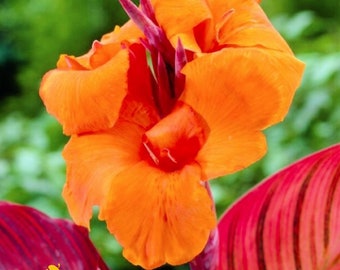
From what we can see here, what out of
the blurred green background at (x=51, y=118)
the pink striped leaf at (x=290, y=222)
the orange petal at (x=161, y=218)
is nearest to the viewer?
the orange petal at (x=161, y=218)

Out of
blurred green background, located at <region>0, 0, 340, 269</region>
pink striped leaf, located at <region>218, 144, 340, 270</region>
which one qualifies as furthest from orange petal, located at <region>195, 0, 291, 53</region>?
blurred green background, located at <region>0, 0, 340, 269</region>

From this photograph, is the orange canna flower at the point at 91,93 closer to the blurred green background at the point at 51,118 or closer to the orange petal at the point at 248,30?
the orange petal at the point at 248,30

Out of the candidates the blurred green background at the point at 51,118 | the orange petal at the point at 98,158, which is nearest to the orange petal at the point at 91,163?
the orange petal at the point at 98,158

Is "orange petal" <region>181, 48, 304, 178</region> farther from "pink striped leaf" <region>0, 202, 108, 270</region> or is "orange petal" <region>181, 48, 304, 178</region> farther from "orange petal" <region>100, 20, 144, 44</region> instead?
"pink striped leaf" <region>0, 202, 108, 270</region>

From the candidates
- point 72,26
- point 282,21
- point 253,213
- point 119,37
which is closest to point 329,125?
point 282,21

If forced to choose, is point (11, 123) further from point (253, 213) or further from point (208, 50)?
point (208, 50)
